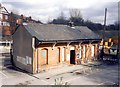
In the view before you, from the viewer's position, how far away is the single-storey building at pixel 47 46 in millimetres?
19031

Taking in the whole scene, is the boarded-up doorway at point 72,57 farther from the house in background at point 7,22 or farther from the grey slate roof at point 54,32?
Answer: the house in background at point 7,22

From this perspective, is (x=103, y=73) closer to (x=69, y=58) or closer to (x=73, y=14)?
(x=69, y=58)

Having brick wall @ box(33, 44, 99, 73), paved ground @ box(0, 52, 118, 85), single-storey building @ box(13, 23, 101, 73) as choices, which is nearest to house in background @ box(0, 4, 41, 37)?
single-storey building @ box(13, 23, 101, 73)

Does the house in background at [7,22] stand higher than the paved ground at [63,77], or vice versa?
the house in background at [7,22]

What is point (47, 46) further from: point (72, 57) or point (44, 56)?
point (72, 57)

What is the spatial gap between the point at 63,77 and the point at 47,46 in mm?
4287

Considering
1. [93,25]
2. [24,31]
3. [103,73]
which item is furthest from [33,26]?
[93,25]

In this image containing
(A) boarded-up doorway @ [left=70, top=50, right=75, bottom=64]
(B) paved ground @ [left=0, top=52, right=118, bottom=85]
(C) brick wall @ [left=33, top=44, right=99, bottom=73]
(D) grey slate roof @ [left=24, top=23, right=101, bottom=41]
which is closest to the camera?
(B) paved ground @ [left=0, top=52, right=118, bottom=85]

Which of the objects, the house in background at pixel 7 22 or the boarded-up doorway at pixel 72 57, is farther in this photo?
the house in background at pixel 7 22

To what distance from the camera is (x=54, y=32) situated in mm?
21828

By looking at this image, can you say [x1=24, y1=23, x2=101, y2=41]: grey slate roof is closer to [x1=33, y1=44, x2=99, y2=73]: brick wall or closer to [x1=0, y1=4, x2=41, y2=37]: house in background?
[x1=33, y1=44, x2=99, y2=73]: brick wall

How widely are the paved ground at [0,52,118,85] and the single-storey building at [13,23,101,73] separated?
3.77ft

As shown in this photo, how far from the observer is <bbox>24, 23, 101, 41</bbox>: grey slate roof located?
19.6m

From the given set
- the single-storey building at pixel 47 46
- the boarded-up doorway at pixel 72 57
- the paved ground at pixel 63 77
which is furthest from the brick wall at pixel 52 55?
the paved ground at pixel 63 77
